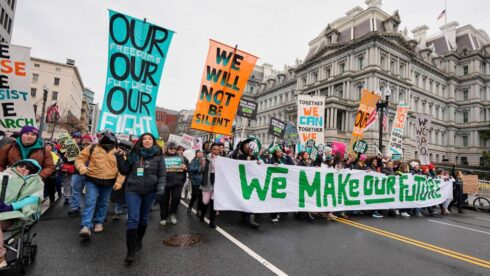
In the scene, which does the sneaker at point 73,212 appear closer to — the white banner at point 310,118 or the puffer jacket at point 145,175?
the puffer jacket at point 145,175

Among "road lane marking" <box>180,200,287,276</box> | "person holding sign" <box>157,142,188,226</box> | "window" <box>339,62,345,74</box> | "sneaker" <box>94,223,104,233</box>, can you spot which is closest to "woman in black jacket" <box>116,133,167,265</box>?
"sneaker" <box>94,223,104,233</box>

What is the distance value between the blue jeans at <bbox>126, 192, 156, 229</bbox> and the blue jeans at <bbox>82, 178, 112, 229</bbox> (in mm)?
1306

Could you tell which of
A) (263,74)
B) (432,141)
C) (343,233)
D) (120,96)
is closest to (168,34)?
(120,96)

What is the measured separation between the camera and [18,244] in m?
3.06

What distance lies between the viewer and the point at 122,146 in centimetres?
459

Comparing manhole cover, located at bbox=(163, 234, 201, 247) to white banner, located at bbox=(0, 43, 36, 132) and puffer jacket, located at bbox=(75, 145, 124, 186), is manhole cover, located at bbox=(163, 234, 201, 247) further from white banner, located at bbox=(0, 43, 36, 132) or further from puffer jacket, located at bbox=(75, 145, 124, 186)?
white banner, located at bbox=(0, 43, 36, 132)

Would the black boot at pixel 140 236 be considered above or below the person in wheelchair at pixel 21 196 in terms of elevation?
below

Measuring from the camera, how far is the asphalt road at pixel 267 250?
3547 millimetres

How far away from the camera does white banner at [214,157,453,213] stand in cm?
602

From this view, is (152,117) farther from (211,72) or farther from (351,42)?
(351,42)

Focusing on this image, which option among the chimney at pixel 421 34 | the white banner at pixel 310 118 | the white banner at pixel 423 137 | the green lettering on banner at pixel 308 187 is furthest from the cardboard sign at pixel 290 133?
the chimney at pixel 421 34

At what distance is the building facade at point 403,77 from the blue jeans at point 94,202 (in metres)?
38.5

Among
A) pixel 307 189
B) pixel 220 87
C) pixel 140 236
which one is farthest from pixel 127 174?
pixel 307 189

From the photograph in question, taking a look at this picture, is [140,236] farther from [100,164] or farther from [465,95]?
[465,95]
